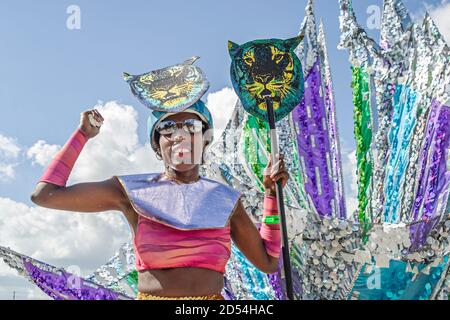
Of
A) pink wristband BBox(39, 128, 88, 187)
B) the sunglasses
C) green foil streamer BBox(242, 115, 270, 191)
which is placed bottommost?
pink wristband BBox(39, 128, 88, 187)

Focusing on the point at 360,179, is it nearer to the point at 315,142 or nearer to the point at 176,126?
the point at 315,142

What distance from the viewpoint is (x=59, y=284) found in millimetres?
4145

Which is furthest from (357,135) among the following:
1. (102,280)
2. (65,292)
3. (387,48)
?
(65,292)

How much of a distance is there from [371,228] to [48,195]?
8.26 feet

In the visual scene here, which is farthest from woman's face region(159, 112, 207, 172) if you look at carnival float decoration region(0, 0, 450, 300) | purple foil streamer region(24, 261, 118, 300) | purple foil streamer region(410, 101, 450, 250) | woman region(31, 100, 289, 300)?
purple foil streamer region(410, 101, 450, 250)

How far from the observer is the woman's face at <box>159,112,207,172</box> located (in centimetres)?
276

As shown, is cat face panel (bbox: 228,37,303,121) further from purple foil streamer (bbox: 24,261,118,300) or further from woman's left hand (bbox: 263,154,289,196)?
purple foil streamer (bbox: 24,261,118,300)

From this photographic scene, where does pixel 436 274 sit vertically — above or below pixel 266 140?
below

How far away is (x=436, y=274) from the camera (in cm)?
427

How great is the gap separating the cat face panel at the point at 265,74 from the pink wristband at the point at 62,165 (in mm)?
946

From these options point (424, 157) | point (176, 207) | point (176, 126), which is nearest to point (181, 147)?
point (176, 126)

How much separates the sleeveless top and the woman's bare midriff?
3cm

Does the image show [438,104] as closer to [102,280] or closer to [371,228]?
[371,228]

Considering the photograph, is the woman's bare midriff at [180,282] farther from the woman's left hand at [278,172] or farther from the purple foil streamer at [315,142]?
the purple foil streamer at [315,142]
